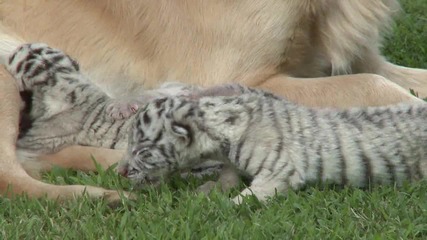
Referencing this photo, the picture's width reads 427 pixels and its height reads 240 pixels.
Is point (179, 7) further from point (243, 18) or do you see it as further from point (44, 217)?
point (44, 217)

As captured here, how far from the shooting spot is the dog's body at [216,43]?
16.6 ft

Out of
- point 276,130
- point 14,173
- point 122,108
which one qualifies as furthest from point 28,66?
point 276,130

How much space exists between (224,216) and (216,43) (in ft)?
5.37

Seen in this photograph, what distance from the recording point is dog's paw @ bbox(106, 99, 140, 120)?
4859 millimetres

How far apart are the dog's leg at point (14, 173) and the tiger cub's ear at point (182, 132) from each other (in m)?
0.33

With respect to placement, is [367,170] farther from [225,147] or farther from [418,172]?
[225,147]

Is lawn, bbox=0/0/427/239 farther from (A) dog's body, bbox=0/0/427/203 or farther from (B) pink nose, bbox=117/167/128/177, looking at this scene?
(A) dog's body, bbox=0/0/427/203

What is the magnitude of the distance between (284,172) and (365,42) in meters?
1.67

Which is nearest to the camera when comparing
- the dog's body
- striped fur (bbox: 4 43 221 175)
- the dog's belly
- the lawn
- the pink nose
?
the lawn

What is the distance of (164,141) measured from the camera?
4.20 meters

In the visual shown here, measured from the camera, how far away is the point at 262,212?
12.9 ft

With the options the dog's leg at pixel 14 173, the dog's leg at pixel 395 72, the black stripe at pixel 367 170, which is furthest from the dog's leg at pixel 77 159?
the dog's leg at pixel 395 72

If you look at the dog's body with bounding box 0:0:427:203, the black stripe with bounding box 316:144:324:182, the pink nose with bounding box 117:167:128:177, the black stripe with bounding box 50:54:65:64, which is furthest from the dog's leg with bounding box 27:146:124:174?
the black stripe with bounding box 316:144:324:182

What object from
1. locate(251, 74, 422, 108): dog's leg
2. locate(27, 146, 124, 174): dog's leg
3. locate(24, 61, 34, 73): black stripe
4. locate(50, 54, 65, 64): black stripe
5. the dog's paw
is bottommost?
locate(27, 146, 124, 174): dog's leg
